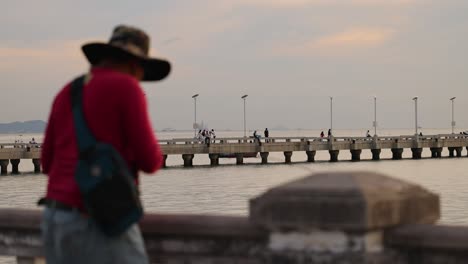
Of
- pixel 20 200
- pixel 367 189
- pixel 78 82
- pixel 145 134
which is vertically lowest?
pixel 20 200

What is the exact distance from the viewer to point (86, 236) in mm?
4004

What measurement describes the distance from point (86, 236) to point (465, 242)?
1.78m

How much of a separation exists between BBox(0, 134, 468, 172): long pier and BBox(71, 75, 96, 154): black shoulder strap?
63.1 metres

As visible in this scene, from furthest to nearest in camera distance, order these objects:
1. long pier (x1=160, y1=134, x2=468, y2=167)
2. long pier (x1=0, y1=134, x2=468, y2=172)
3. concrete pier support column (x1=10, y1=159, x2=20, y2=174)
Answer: long pier (x1=160, y1=134, x2=468, y2=167), concrete pier support column (x1=10, y1=159, x2=20, y2=174), long pier (x1=0, y1=134, x2=468, y2=172)

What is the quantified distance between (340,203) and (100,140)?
1.16 m

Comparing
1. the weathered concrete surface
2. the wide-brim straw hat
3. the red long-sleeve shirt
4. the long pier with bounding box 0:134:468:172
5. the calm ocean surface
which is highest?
the wide-brim straw hat

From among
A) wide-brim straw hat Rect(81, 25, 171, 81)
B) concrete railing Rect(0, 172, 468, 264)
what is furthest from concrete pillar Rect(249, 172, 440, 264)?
wide-brim straw hat Rect(81, 25, 171, 81)

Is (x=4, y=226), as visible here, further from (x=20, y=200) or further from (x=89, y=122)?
(x=20, y=200)

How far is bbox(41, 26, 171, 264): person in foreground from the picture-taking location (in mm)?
4008

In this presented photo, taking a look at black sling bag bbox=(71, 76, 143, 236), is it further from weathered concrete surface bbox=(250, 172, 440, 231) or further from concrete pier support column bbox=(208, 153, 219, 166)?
concrete pier support column bbox=(208, 153, 219, 166)

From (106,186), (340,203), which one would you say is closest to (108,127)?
(106,186)

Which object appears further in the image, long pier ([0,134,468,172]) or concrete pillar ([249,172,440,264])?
long pier ([0,134,468,172])

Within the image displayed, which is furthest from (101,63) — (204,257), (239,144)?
(239,144)

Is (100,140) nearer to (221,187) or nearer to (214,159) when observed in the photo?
(221,187)
